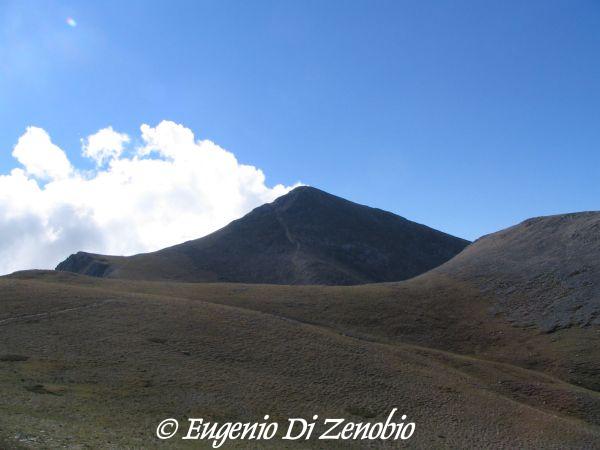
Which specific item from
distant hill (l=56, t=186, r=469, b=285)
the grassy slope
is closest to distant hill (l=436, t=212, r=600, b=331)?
the grassy slope

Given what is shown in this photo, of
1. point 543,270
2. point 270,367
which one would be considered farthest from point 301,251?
point 270,367

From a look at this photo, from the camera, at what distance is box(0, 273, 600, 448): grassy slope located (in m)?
31.8

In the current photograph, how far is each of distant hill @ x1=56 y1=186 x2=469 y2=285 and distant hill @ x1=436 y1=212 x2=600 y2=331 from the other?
3279 centimetres

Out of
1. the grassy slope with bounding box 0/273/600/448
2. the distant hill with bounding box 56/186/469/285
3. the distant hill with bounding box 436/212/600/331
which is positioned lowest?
the grassy slope with bounding box 0/273/600/448

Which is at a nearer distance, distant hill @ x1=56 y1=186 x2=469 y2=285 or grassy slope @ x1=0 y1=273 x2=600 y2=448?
grassy slope @ x1=0 y1=273 x2=600 y2=448

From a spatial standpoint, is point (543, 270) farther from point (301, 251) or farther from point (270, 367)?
point (301, 251)

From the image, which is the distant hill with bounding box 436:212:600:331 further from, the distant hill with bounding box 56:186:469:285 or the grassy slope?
the distant hill with bounding box 56:186:469:285

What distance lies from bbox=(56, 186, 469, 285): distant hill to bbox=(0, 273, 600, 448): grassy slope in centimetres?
4599

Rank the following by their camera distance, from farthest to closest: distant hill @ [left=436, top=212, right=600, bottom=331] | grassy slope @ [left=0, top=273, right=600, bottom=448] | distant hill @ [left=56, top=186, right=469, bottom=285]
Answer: distant hill @ [left=56, top=186, right=469, bottom=285], distant hill @ [left=436, top=212, right=600, bottom=331], grassy slope @ [left=0, top=273, right=600, bottom=448]

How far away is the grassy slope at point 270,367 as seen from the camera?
31797mm

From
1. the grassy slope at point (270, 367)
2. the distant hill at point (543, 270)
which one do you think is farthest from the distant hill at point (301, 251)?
the grassy slope at point (270, 367)

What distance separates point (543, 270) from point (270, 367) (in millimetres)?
50307

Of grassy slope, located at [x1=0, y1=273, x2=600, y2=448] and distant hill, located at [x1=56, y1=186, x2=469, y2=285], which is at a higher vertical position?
distant hill, located at [x1=56, y1=186, x2=469, y2=285]

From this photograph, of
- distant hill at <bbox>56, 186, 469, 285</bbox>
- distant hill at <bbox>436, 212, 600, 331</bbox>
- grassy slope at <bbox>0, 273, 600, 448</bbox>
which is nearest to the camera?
grassy slope at <bbox>0, 273, 600, 448</bbox>
